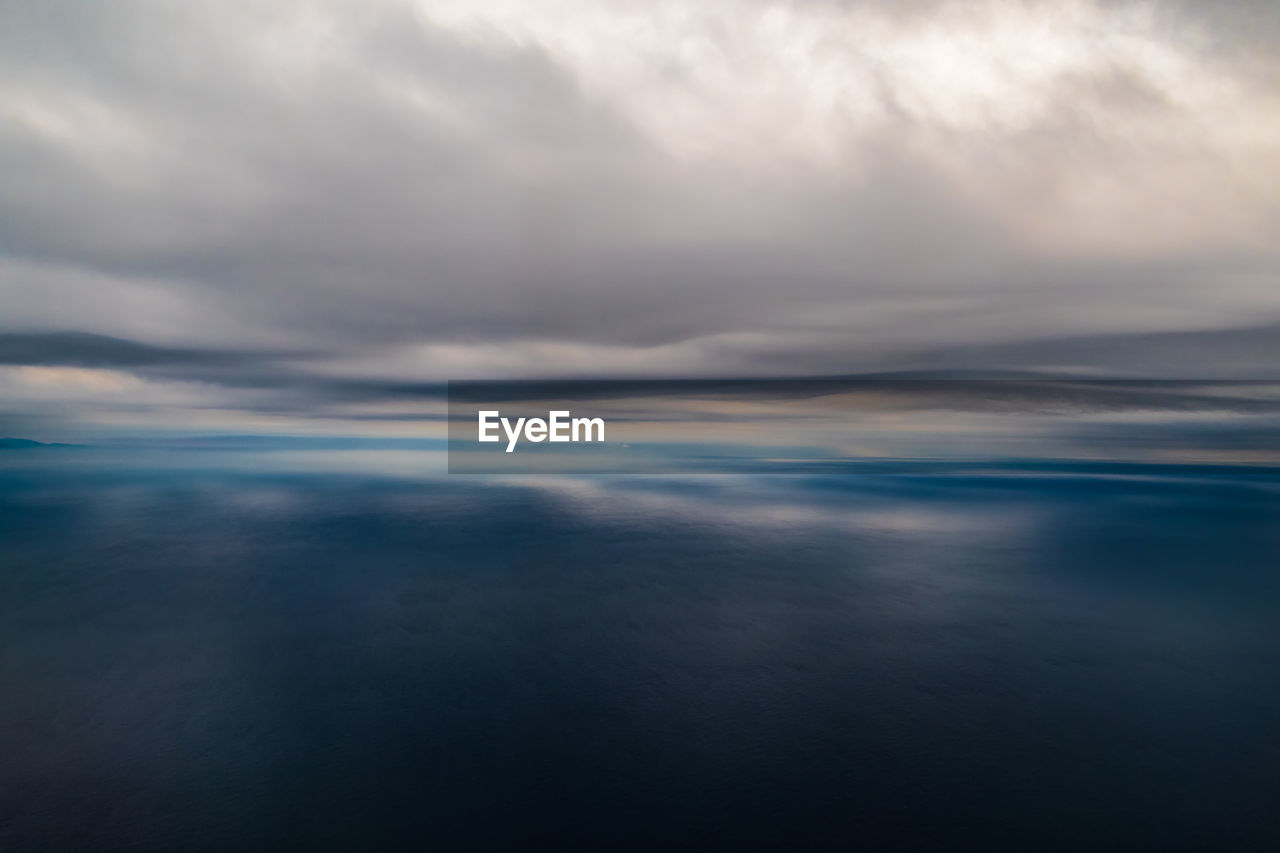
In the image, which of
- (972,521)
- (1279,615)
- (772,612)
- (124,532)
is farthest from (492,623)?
(972,521)

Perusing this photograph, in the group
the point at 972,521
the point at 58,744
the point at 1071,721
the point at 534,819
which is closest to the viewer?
the point at 534,819

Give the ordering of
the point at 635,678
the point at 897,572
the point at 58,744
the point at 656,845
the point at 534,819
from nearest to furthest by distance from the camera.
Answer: the point at 656,845 < the point at 534,819 < the point at 58,744 < the point at 635,678 < the point at 897,572

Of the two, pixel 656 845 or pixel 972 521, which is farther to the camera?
pixel 972 521

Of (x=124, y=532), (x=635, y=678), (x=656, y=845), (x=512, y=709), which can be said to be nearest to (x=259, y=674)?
(x=512, y=709)

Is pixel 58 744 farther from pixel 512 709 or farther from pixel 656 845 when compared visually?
pixel 656 845

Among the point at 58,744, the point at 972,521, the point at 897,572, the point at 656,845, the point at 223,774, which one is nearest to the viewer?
the point at 656,845

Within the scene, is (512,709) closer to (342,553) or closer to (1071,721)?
(1071,721)
